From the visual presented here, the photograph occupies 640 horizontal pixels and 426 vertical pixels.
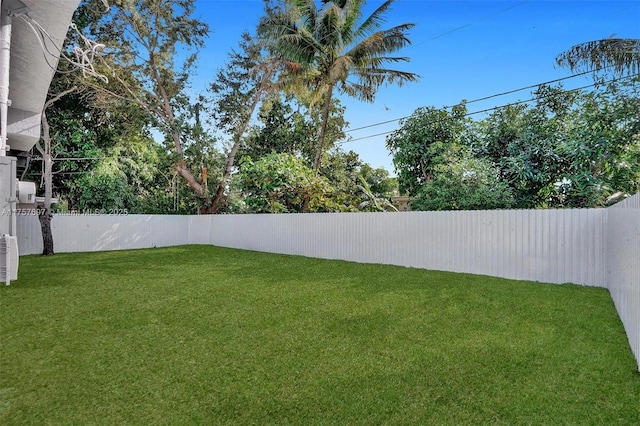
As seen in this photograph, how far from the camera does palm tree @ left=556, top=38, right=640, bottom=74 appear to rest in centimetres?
637

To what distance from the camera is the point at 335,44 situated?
11.2m

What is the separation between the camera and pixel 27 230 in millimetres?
10641

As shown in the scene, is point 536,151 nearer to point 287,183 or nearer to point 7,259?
point 287,183

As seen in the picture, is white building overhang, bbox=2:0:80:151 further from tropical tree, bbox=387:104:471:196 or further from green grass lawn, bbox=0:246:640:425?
tropical tree, bbox=387:104:471:196

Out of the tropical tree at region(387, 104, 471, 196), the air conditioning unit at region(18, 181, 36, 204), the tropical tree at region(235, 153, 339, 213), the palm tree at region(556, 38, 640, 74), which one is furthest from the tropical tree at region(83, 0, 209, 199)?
the palm tree at region(556, 38, 640, 74)

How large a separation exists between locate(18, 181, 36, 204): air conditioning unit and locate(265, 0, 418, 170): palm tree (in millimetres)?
9598

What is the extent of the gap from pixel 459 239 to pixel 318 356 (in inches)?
191

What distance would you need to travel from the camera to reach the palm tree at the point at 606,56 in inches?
251

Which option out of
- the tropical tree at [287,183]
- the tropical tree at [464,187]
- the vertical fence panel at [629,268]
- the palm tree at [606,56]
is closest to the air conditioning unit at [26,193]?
the vertical fence panel at [629,268]

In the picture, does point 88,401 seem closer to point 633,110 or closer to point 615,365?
point 615,365

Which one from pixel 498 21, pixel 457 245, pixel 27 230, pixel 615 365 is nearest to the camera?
pixel 615 365

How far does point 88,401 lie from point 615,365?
3708 mm

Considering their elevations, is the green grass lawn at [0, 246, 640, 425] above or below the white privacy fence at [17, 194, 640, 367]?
below

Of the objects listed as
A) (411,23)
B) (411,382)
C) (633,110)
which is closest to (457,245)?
(411,382)
